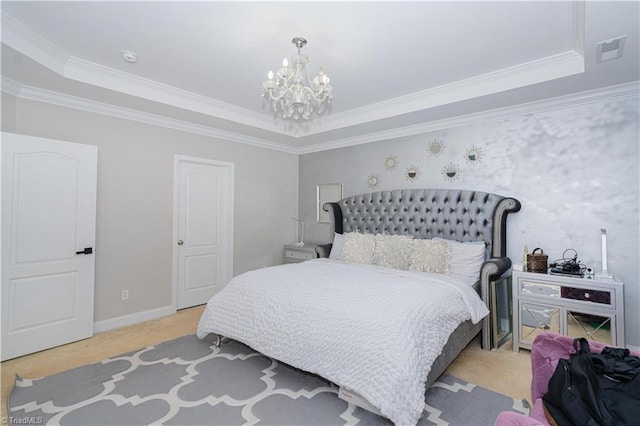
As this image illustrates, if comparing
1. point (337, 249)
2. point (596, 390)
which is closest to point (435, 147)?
point (337, 249)

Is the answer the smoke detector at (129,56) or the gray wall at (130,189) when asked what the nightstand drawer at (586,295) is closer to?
the gray wall at (130,189)

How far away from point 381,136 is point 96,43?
3495 mm

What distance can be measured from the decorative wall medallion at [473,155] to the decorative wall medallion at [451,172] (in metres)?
0.17

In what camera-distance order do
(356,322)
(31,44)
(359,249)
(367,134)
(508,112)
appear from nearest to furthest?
(356,322) < (31,44) < (508,112) < (359,249) < (367,134)

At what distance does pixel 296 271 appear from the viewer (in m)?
3.29

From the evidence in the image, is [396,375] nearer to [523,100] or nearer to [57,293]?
[523,100]

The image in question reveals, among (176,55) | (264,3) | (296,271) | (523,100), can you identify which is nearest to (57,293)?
(296,271)

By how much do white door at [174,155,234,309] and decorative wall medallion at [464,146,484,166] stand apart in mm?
3354

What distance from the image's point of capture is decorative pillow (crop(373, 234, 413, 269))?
12.2 ft

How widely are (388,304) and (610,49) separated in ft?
8.29

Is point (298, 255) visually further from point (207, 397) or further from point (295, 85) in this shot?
point (295, 85)

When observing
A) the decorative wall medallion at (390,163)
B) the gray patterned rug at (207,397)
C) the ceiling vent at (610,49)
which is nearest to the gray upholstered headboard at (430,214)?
the decorative wall medallion at (390,163)

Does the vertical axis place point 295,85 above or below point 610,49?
below

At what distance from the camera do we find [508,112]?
3.60m
